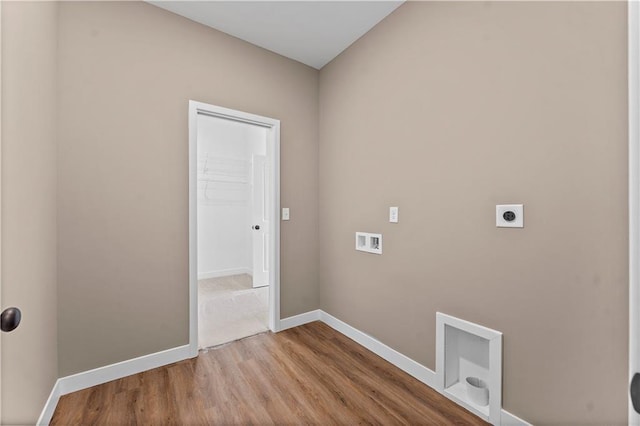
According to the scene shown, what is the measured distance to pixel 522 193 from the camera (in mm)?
1463

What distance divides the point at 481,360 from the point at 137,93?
117 inches

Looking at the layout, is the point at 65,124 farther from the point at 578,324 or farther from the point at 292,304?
the point at 578,324

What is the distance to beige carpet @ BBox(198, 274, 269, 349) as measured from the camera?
265 cm

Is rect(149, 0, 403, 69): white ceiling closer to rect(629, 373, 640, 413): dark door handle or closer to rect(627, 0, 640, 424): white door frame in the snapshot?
rect(627, 0, 640, 424): white door frame

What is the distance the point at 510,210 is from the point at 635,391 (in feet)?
3.56

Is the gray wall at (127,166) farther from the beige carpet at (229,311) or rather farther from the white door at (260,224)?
the white door at (260,224)

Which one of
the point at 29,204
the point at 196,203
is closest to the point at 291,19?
the point at 196,203

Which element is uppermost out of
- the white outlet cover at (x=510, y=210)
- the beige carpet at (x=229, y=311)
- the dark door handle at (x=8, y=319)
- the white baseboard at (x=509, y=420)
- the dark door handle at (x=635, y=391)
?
the white outlet cover at (x=510, y=210)

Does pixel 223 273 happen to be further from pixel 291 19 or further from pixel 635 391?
pixel 635 391

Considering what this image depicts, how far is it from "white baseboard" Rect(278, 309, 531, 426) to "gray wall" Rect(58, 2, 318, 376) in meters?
1.14

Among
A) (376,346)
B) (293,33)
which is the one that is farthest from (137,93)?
(376,346)

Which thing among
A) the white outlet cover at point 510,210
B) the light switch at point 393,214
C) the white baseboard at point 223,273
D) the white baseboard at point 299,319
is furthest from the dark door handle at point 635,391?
the white baseboard at point 223,273

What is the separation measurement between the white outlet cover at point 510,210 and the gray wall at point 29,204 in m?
2.26

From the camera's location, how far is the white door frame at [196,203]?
2.25 metres
